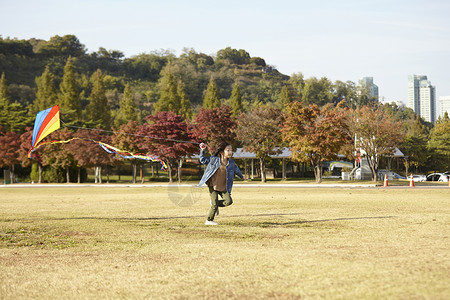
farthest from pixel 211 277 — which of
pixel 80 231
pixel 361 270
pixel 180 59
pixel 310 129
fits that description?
pixel 180 59

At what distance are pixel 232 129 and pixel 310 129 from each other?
12.8 meters

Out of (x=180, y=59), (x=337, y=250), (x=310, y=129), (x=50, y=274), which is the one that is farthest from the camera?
(x=180, y=59)

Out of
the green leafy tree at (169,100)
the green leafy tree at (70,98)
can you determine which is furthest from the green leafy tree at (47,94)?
the green leafy tree at (169,100)

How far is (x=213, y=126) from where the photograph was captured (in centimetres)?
5828

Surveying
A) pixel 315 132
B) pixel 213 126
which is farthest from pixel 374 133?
pixel 213 126

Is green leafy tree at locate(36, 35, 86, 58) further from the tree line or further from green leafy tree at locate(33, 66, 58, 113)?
green leafy tree at locate(33, 66, 58, 113)

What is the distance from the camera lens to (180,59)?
186 meters

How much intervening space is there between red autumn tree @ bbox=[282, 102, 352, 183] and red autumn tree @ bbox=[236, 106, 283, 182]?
14.3ft

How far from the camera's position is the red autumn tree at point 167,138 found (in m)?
53.4

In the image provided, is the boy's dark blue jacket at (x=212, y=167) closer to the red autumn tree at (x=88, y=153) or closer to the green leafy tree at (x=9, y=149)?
the red autumn tree at (x=88, y=153)

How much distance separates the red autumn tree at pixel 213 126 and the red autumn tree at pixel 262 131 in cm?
246

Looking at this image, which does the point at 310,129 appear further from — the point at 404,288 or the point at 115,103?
the point at 115,103

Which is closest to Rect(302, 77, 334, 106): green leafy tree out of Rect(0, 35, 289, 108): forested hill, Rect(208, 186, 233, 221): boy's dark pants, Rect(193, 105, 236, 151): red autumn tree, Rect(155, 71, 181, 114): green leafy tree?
Rect(0, 35, 289, 108): forested hill

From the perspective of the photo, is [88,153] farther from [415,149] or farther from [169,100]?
[415,149]
